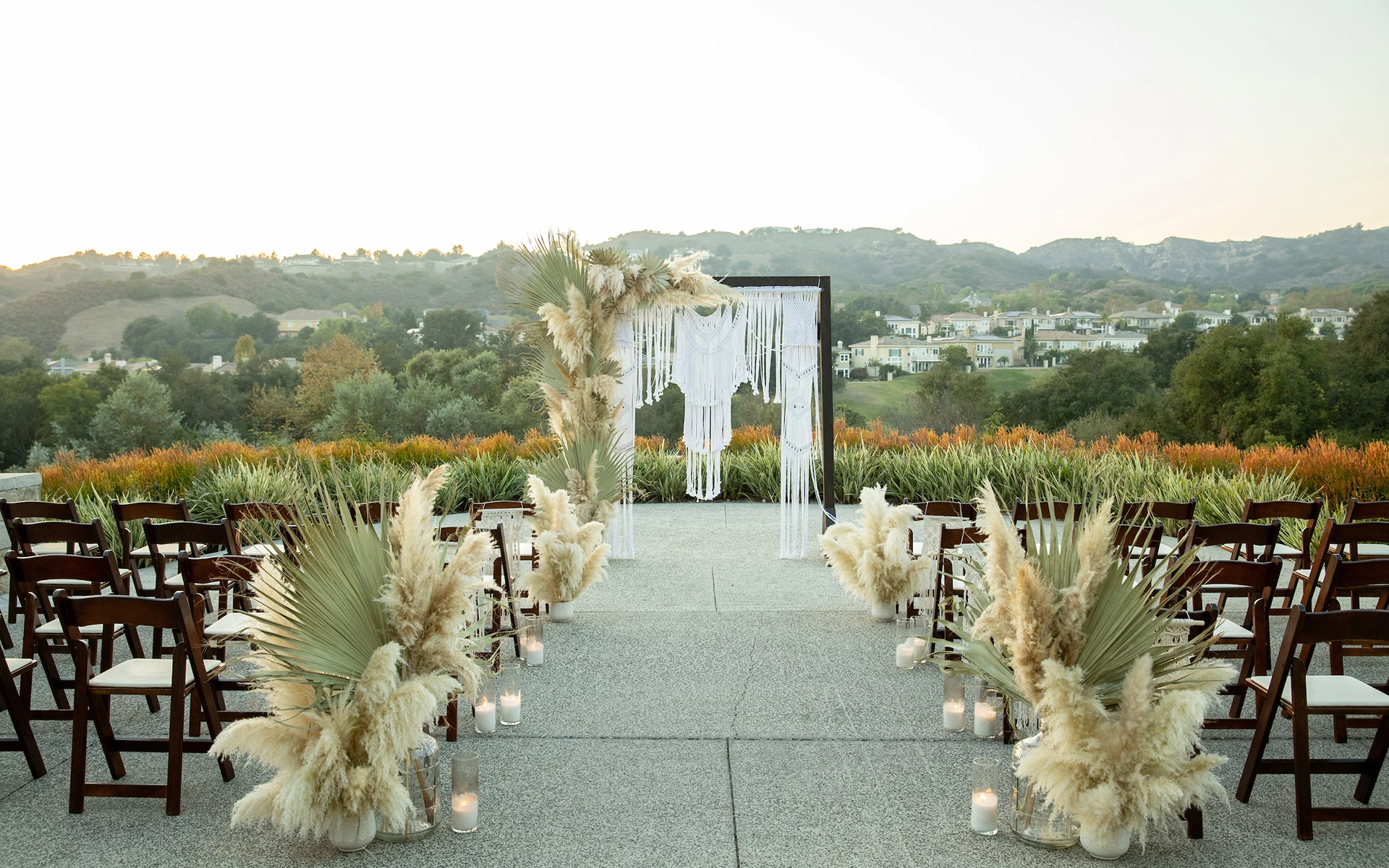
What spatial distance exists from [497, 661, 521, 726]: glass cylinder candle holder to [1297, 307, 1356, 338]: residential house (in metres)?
30.2

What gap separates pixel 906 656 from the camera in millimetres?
5297

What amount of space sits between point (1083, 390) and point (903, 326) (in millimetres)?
6087

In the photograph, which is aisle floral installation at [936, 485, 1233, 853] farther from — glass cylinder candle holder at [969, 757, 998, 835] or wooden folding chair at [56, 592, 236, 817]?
wooden folding chair at [56, 592, 236, 817]

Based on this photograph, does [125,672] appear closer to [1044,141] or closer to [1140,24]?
[1140,24]

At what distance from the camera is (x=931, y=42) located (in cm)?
2192

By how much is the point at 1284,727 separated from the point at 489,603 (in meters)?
3.94

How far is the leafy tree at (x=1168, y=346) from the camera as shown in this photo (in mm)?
28156

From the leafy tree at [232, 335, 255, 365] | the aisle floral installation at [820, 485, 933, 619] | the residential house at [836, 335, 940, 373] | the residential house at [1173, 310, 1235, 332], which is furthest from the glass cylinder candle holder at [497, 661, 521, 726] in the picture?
the residential house at [1173, 310, 1235, 332]

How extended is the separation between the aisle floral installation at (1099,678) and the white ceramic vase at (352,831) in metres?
2.23

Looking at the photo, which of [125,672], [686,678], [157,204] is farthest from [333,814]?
[157,204]

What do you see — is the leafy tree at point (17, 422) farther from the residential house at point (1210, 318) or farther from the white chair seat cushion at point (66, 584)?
the residential house at point (1210, 318)

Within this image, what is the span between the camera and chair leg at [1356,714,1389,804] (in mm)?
3459

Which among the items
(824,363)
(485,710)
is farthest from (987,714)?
(824,363)

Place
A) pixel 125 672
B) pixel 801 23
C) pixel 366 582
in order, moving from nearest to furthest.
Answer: pixel 366 582
pixel 125 672
pixel 801 23
